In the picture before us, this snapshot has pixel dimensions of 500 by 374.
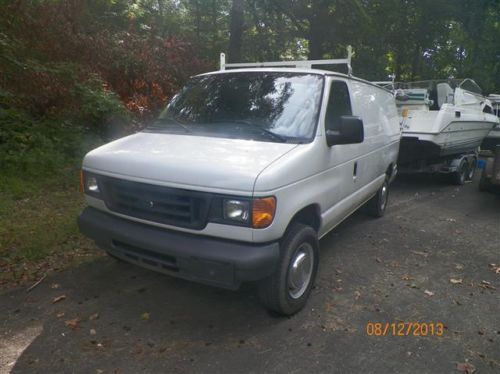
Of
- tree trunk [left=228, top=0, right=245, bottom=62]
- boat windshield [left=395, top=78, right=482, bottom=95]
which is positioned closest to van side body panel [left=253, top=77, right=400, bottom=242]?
→ boat windshield [left=395, top=78, right=482, bottom=95]

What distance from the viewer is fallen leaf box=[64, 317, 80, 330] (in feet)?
11.2

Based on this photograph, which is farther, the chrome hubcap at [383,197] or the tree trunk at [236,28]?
the tree trunk at [236,28]

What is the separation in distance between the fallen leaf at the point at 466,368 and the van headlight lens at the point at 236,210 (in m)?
1.90

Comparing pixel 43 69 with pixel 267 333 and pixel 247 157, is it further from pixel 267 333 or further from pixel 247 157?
pixel 267 333

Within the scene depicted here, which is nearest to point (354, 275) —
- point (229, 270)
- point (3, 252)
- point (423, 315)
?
point (423, 315)

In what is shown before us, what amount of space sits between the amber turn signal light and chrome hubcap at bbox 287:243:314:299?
58 cm

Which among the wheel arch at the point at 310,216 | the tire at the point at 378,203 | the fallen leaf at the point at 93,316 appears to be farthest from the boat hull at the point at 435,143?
the fallen leaf at the point at 93,316

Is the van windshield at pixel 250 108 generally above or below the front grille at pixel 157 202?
above

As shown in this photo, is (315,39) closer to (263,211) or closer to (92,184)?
(92,184)

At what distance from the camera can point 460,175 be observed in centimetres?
954

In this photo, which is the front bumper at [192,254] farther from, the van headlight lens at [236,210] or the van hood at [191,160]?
the van hood at [191,160]

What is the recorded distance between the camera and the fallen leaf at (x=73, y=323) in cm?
341

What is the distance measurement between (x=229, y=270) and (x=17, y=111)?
5994mm

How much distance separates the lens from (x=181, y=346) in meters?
3.21
